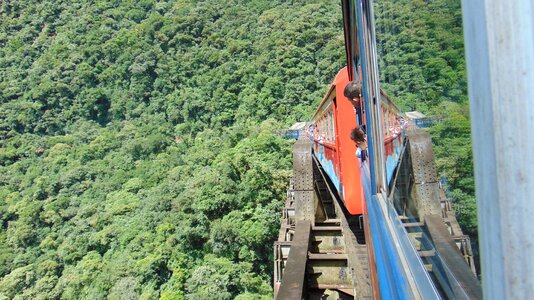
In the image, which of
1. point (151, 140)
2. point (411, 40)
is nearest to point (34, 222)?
point (151, 140)

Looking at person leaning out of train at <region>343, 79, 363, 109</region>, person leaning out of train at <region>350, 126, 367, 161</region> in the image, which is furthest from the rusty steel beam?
person leaning out of train at <region>343, 79, 363, 109</region>

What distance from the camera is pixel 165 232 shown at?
18391 millimetres

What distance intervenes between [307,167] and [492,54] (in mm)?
4342

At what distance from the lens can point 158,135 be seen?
95.3 feet

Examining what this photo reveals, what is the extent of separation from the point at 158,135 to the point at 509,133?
98.1ft

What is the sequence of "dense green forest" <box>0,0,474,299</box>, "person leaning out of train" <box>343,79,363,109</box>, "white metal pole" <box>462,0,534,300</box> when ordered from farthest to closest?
"dense green forest" <box>0,0,474,299</box> → "person leaning out of train" <box>343,79,363,109</box> → "white metal pole" <box>462,0,534,300</box>

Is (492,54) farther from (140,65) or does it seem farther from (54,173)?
(140,65)

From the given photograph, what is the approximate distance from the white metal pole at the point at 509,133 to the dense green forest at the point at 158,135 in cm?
15

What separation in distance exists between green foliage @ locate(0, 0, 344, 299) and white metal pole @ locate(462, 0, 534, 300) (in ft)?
50.0

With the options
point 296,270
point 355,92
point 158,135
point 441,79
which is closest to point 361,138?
point 355,92

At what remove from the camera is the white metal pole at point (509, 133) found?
31cm

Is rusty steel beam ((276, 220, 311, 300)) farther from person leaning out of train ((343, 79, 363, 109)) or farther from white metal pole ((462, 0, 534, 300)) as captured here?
white metal pole ((462, 0, 534, 300))

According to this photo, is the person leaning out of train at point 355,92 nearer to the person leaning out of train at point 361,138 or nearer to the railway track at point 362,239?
the person leaning out of train at point 361,138

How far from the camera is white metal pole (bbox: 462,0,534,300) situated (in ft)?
1.01
